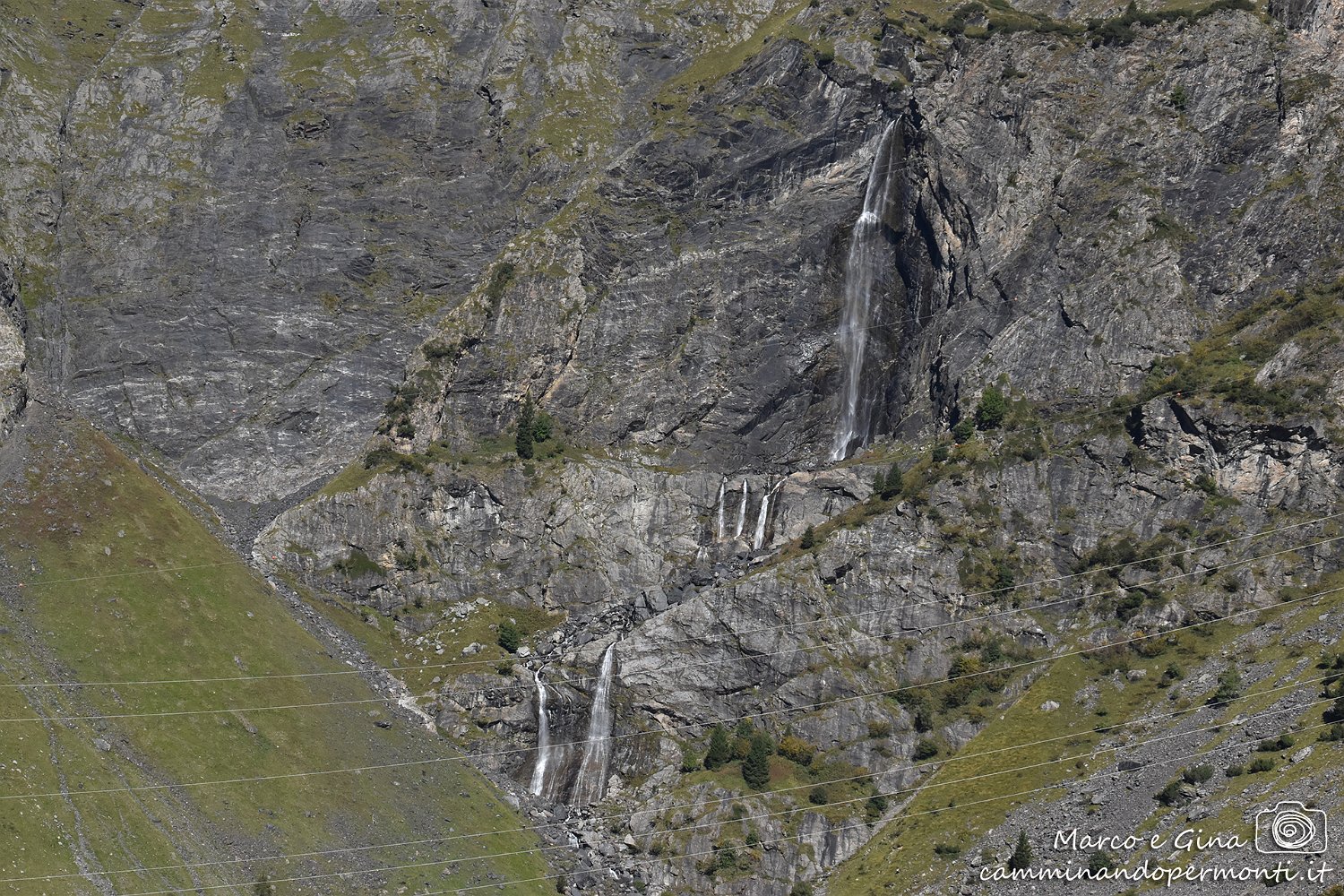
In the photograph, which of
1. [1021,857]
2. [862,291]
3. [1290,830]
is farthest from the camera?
[862,291]

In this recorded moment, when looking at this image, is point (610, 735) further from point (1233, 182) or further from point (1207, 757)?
point (1233, 182)

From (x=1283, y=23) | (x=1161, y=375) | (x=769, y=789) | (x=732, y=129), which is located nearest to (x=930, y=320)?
(x=1161, y=375)

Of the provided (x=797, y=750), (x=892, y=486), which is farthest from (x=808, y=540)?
(x=797, y=750)

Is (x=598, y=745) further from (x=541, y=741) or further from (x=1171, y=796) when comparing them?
(x=1171, y=796)

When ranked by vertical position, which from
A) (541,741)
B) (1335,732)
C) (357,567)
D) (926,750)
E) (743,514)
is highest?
(743,514)

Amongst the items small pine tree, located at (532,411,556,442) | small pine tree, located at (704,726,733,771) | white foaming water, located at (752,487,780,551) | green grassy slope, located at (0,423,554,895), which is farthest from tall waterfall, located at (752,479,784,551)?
green grassy slope, located at (0,423,554,895)

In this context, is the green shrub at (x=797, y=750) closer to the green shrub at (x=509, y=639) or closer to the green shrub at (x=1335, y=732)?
the green shrub at (x=509, y=639)
